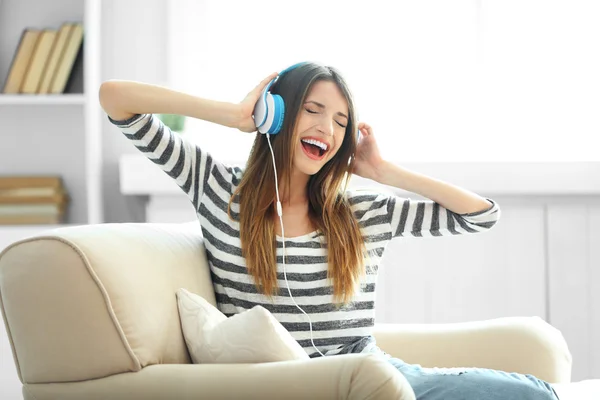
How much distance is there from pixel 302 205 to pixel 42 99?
148cm

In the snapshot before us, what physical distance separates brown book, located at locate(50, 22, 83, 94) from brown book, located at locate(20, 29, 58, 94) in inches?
2.0

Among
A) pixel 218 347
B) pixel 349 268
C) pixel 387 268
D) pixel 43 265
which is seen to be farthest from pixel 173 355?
pixel 387 268

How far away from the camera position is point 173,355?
56.9 inches

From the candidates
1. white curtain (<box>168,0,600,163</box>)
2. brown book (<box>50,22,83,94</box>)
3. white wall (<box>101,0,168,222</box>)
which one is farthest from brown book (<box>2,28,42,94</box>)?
white curtain (<box>168,0,600,163</box>)

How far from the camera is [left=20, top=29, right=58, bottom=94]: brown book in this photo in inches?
117

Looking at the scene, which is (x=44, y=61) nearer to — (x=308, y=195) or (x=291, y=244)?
(x=308, y=195)

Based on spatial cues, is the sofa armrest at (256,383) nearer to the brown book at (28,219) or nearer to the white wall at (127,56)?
the brown book at (28,219)

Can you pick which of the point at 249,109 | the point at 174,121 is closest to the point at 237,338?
the point at 249,109

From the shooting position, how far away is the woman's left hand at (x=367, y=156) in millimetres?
1868

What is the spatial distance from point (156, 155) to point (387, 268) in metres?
1.44

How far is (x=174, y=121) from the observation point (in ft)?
9.68

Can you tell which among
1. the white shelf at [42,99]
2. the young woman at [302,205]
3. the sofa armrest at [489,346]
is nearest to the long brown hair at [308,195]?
the young woman at [302,205]

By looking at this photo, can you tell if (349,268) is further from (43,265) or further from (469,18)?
(469,18)

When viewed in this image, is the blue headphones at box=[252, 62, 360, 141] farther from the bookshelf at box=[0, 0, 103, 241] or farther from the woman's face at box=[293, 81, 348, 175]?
the bookshelf at box=[0, 0, 103, 241]
